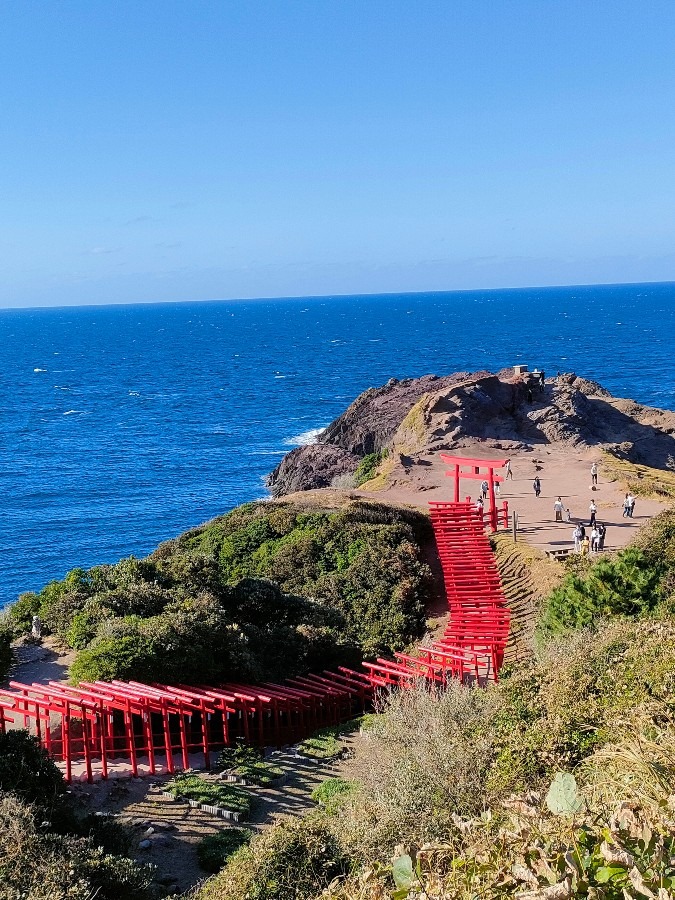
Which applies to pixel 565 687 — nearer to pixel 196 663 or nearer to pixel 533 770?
pixel 533 770

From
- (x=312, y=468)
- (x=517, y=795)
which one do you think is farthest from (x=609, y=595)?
(x=312, y=468)

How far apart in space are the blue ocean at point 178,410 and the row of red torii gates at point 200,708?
1045 inches

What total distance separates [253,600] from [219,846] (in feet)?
39.9

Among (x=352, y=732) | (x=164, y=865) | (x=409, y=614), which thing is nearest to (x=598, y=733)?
(x=164, y=865)

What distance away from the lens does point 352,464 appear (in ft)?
178

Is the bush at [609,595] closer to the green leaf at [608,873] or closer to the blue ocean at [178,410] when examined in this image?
the green leaf at [608,873]

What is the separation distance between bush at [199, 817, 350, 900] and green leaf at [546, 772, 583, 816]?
15.2 ft

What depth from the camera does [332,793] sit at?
1482cm

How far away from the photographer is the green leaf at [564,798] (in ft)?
19.6

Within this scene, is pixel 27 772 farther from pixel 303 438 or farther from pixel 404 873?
pixel 303 438

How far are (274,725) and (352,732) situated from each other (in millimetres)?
1968

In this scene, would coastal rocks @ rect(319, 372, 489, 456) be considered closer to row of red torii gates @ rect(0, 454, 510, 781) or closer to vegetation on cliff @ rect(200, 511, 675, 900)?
row of red torii gates @ rect(0, 454, 510, 781)

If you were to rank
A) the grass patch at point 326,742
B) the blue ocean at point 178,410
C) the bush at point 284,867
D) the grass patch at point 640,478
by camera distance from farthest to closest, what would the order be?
the blue ocean at point 178,410, the grass patch at point 640,478, the grass patch at point 326,742, the bush at point 284,867

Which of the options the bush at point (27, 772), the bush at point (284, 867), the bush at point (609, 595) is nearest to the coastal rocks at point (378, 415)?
the bush at point (609, 595)
